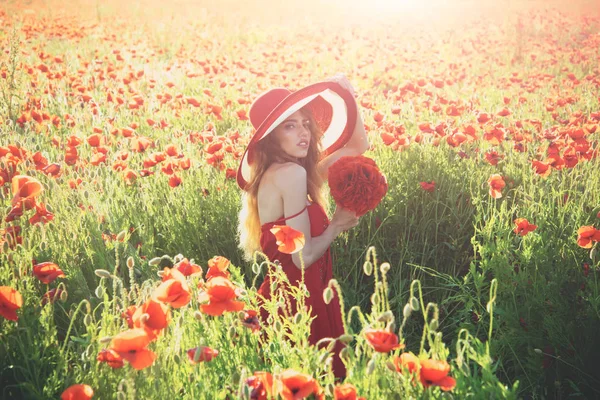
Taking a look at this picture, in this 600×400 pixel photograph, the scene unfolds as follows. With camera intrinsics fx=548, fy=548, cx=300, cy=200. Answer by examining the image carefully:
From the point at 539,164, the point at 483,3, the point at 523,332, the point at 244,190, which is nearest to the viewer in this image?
the point at 523,332

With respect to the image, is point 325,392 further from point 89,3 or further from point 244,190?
point 89,3

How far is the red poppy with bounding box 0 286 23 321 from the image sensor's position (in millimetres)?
1326

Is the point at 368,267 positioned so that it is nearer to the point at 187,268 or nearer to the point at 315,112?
the point at 187,268

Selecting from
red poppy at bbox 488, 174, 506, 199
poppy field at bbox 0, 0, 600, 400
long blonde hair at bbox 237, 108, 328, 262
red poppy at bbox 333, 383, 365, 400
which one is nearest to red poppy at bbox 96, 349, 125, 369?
poppy field at bbox 0, 0, 600, 400

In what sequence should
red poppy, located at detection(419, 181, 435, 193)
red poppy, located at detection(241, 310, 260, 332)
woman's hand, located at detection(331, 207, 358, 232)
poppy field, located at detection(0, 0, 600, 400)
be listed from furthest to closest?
1. red poppy, located at detection(419, 181, 435, 193)
2. woman's hand, located at detection(331, 207, 358, 232)
3. red poppy, located at detection(241, 310, 260, 332)
4. poppy field, located at detection(0, 0, 600, 400)

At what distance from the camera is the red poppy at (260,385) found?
3.85ft

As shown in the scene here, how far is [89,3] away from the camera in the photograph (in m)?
9.73

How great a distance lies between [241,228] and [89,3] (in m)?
8.82

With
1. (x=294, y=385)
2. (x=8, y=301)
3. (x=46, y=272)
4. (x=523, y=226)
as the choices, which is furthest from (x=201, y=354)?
(x=523, y=226)

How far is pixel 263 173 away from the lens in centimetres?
231

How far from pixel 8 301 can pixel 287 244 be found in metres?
0.71

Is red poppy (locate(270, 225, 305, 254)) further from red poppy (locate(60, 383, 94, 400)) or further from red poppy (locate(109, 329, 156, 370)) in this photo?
red poppy (locate(60, 383, 94, 400))

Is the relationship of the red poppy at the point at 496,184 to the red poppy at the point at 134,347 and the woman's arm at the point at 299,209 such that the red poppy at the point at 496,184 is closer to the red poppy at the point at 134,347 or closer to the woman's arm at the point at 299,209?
the woman's arm at the point at 299,209

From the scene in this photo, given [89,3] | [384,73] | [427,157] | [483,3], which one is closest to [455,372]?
[427,157]
